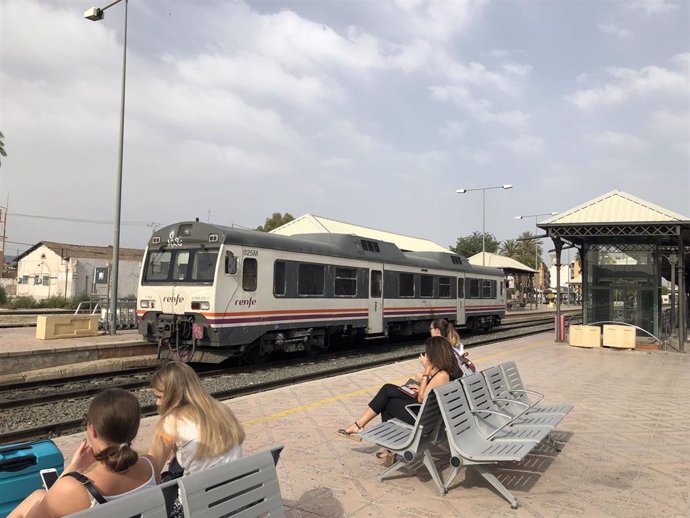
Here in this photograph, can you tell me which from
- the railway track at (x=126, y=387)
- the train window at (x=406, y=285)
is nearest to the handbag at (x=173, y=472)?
the railway track at (x=126, y=387)

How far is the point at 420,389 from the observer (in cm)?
520

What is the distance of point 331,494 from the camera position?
4.44 meters

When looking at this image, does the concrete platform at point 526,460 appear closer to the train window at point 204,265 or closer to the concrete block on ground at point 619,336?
the train window at point 204,265

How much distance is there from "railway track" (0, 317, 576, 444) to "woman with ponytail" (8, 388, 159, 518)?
4.93 metres

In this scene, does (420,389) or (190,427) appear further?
(420,389)

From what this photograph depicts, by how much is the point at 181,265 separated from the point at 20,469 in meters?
8.76

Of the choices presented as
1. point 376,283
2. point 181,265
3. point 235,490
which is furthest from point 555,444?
point 376,283

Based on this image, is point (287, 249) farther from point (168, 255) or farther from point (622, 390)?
point (622, 390)

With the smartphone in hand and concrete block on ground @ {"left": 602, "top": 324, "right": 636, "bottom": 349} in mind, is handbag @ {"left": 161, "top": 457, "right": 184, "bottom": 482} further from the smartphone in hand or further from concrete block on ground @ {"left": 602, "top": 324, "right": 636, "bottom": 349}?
concrete block on ground @ {"left": 602, "top": 324, "right": 636, "bottom": 349}

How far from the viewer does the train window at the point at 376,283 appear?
616 inches

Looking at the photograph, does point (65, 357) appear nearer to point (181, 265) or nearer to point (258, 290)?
point (181, 265)

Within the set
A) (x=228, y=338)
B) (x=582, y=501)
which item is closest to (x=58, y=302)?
(x=228, y=338)

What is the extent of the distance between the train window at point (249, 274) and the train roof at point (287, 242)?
1.26 feet

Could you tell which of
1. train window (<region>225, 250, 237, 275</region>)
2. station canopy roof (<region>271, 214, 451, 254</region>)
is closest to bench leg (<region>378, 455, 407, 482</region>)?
train window (<region>225, 250, 237, 275</region>)
